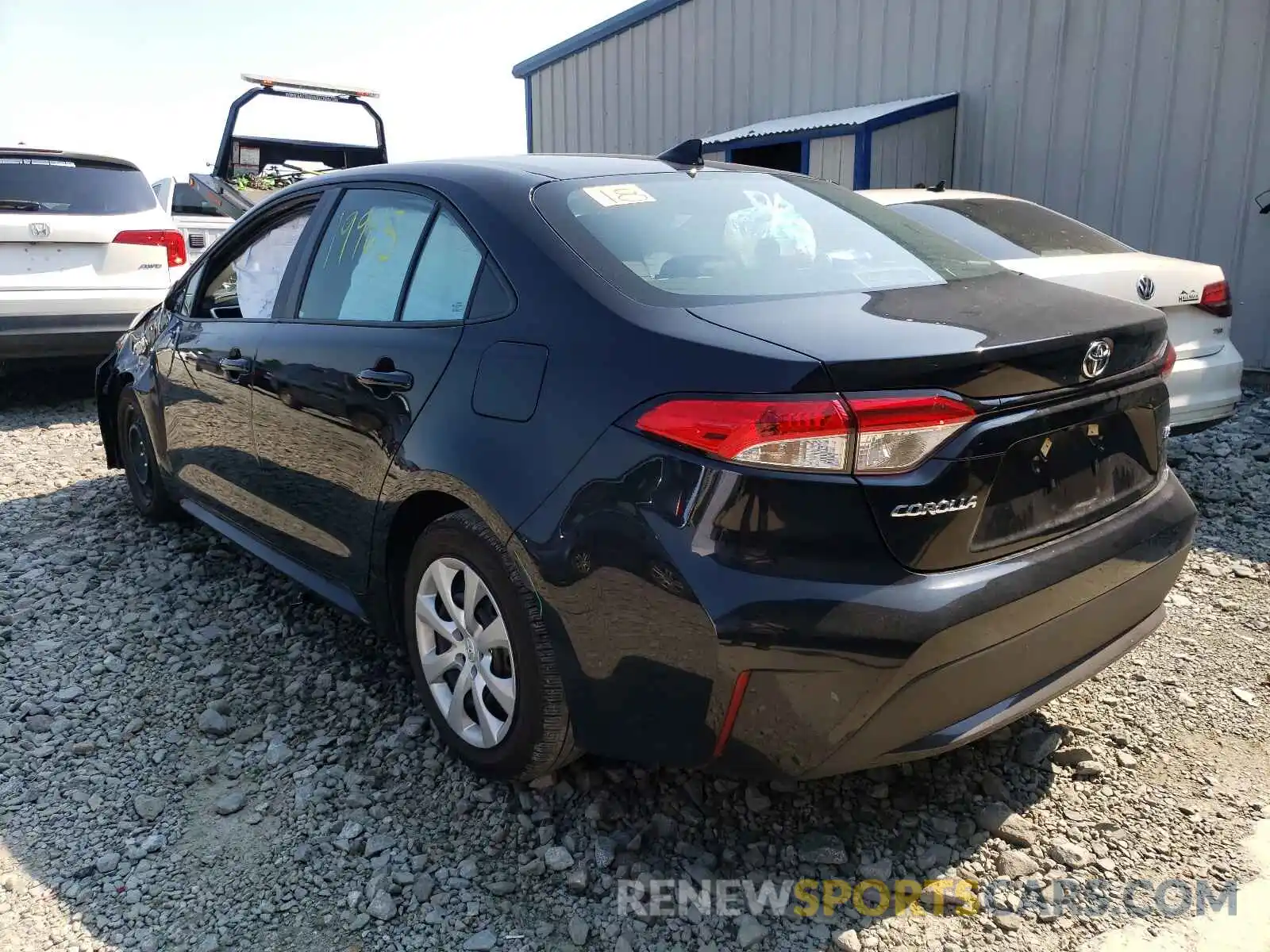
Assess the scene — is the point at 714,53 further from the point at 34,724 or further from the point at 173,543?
the point at 34,724

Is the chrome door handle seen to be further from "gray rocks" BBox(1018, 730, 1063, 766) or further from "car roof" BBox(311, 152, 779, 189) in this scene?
"gray rocks" BBox(1018, 730, 1063, 766)

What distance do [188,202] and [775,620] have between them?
39.1 ft

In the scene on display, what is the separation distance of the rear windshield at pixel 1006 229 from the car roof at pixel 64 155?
17.6 feet

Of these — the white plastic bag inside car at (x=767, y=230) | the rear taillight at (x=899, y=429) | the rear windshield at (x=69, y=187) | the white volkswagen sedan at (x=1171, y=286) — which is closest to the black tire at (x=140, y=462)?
the rear windshield at (x=69, y=187)

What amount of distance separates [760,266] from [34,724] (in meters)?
2.50

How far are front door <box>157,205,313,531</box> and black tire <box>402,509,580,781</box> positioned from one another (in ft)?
4.20

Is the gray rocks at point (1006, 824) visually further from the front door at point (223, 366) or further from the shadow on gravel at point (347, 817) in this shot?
the front door at point (223, 366)

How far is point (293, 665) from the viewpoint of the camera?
3250 millimetres

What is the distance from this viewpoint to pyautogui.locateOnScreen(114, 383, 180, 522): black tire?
4.36m

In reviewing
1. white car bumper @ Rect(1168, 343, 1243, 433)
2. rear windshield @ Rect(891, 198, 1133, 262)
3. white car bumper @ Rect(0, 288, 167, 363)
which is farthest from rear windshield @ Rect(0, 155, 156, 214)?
white car bumper @ Rect(1168, 343, 1243, 433)

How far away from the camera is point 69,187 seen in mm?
6535

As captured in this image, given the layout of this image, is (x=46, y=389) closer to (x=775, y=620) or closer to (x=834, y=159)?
(x=834, y=159)

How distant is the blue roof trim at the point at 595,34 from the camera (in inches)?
465

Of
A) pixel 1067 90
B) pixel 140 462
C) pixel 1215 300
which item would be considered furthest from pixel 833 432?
pixel 1067 90
